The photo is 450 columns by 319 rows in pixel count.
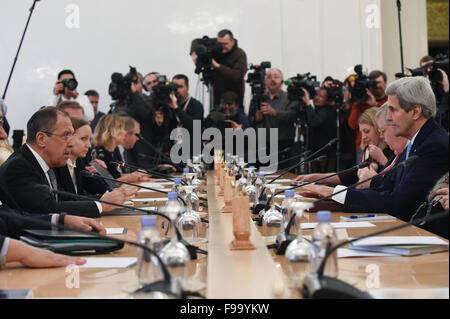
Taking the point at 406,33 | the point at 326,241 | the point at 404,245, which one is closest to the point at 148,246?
the point at 326,241

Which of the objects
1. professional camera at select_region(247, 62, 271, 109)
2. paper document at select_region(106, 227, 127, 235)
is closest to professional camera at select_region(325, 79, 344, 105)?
professional camera at select_region(247, 62, 271, 109)

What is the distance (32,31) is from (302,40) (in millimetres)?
3554

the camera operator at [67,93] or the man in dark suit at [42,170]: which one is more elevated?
the camera operator at [67,93]

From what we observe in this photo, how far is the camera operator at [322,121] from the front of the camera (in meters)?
5.61

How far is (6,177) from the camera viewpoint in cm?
248

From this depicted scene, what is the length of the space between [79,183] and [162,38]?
5.04 metres

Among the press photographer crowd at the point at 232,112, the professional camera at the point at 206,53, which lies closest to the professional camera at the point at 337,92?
the press photographer crowd at the point at 232,112

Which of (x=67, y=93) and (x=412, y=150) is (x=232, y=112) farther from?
(x=412, y=150)

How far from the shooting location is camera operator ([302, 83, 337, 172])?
18.4ft

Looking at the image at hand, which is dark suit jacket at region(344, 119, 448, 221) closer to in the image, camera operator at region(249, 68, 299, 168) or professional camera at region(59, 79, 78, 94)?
camera operator at region(249, 68, 299, 168)

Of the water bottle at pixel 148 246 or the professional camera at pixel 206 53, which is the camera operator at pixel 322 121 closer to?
the professional camera at pixel 206 53

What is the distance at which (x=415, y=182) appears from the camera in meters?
2.39

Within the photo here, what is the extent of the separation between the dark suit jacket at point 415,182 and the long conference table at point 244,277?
0.81 m
